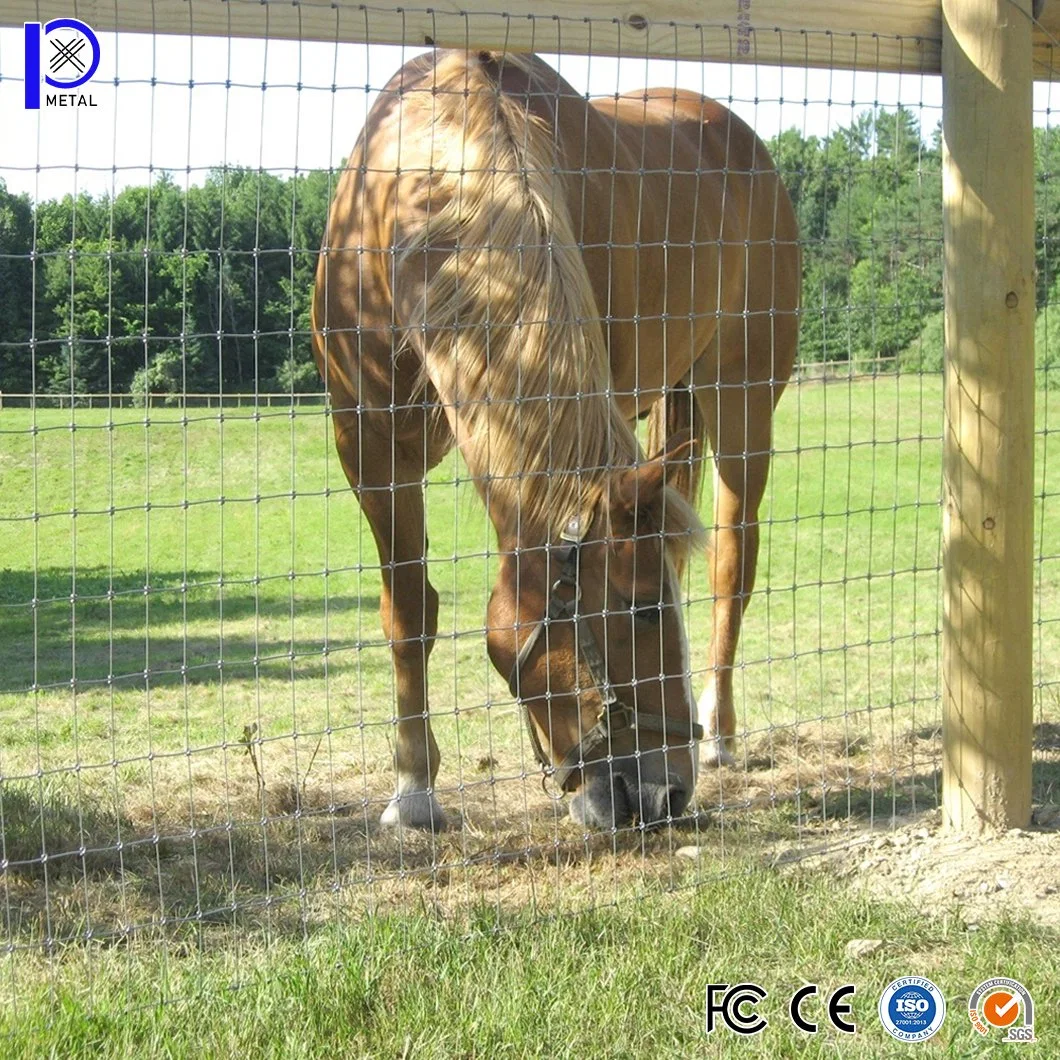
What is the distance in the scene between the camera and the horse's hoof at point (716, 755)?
4555 millimetres

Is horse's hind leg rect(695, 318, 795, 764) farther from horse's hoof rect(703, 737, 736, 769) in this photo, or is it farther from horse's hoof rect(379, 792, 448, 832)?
horse's hoof rect(379, 792, 448, 832)

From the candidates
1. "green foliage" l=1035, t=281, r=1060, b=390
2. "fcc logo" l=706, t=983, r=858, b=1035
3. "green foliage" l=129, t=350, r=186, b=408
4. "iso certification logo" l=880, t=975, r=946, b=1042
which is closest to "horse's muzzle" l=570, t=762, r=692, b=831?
"fcc logo" l=706, t=983, r=858, b=1035

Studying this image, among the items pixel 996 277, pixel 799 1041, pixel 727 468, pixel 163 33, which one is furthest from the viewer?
pixel 727 468

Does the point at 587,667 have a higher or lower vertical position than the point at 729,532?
lower

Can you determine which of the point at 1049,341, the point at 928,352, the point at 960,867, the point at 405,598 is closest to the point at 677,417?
the point at 405,598

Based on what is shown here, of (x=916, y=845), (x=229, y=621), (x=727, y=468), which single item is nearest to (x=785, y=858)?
(x=916, y=845)

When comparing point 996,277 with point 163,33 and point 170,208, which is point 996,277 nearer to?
point 163,33

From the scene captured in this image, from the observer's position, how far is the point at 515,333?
300 cm

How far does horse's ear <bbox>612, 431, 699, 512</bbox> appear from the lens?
9.31ft

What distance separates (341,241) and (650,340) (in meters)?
1.03

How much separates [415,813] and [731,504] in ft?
6.37

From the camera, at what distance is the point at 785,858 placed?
3.35 meters

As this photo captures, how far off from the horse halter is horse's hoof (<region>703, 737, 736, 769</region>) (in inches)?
56.3

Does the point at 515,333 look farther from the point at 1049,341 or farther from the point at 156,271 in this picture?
the point at 1049,341
